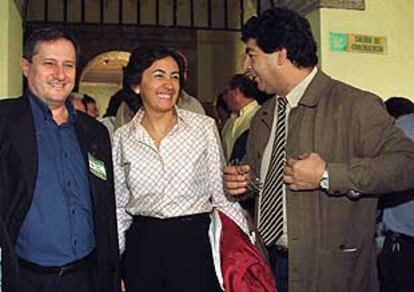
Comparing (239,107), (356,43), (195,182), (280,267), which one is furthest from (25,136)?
(356,43)

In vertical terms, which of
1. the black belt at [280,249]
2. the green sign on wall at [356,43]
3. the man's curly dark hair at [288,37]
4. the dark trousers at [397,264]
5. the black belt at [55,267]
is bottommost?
the dark trousers at [397,264]

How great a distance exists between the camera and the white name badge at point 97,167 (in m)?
2.44

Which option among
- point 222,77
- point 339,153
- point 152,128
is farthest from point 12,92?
point 222,77

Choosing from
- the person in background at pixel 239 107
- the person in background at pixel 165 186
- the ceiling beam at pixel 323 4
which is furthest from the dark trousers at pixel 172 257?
the ceiling beam at pixel 323 4

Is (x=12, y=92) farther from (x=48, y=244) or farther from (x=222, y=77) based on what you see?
(x=222, y=77)

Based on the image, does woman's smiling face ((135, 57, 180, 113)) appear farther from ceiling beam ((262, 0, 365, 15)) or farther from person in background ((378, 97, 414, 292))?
ceiling beam ((262, 0, 365, 15))

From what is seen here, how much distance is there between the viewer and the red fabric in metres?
2.32

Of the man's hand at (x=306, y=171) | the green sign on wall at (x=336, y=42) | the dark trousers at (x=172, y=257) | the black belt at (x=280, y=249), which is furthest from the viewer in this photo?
the green sign on wall at (x=336, y=42)

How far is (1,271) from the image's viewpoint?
2.10 metres

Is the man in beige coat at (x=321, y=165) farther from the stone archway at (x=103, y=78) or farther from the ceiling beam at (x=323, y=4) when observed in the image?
the stone archway at (x=103, y=78)

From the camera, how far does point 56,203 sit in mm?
2262

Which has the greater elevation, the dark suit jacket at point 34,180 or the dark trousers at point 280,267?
the dark suit jacket at point 34,180

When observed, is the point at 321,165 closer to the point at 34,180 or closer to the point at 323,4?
the point at 34,180

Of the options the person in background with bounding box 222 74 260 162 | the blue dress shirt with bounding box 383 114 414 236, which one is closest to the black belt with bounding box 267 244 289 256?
the blue dress shirt with bounding box 383 114 414 236
